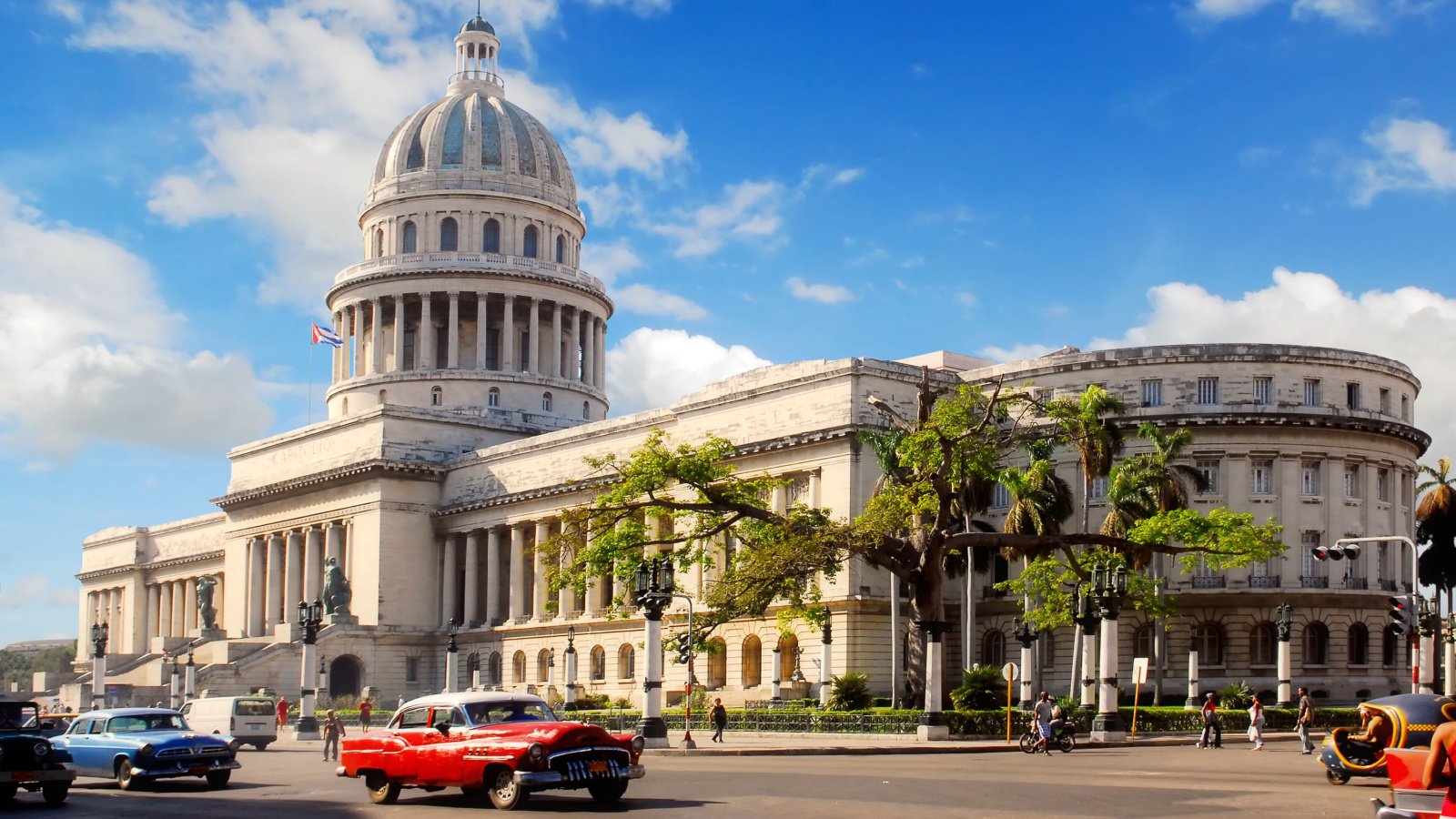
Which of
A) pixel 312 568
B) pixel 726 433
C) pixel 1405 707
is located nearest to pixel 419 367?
pixel 312 568

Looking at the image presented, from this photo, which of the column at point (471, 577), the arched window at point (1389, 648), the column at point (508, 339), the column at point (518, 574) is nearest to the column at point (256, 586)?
the column at point (471, 577)

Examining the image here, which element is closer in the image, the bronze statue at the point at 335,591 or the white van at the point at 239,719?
the white van at the point at 239,719

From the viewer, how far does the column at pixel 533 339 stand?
373ft

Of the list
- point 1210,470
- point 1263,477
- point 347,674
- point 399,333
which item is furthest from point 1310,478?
point 399,333

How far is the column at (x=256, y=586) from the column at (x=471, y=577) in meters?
16.0

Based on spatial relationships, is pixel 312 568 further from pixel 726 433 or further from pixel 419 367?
pixel 726 433

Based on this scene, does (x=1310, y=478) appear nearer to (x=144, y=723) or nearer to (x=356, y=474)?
(x=144, y=723)

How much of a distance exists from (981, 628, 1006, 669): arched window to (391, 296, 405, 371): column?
52.0m

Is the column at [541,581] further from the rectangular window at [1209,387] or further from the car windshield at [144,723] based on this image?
the car windshield at [144,723]

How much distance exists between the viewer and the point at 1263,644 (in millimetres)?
71938

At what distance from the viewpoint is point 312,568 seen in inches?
4144

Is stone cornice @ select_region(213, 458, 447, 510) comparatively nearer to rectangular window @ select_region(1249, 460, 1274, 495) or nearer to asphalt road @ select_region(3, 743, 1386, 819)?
rectangular window @ select_region(1249, 460, 1274, 495)

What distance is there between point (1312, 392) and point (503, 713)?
173 ft

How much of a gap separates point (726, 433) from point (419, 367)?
36619 mm
